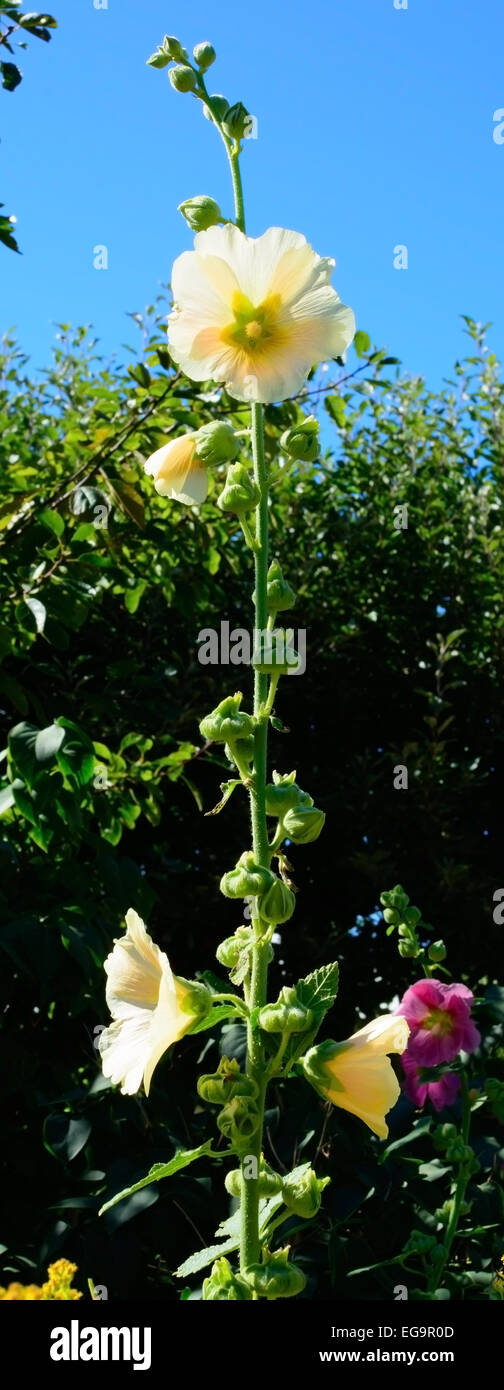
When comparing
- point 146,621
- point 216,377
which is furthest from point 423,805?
point 216,377

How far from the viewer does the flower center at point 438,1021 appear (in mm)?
2296

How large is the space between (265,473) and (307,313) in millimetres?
191

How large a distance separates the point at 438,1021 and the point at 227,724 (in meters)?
1.35

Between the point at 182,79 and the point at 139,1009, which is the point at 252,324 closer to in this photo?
the point at 182,79

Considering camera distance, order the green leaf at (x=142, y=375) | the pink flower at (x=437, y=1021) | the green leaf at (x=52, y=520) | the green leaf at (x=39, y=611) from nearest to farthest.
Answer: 1. the pink flower at (x=437, y=1021)
2. the green leaf at (x=39, y=611)
3. the green leaf at (x=52, y=520)
4. the green leaf at (x=142, y=375)

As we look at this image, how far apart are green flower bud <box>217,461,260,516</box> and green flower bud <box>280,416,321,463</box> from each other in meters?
0.09

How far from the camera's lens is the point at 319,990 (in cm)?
121

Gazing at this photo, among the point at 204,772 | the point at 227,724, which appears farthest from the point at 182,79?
the point at 204,772

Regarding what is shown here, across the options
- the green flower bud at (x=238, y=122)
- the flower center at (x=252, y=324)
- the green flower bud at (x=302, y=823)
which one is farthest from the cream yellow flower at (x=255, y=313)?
the green flower bud at (x=302, y=823)

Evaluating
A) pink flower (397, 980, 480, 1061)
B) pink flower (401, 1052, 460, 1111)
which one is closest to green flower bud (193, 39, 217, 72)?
pink flower (397, 980, 480, 1061)

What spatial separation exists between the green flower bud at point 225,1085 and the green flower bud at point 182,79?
119 cm

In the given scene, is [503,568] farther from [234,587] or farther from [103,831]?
[103,831]

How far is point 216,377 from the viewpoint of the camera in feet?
4.42

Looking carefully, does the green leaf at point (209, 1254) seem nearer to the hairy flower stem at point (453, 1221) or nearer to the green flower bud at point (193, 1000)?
the green flower bud at point (193, 1000)
